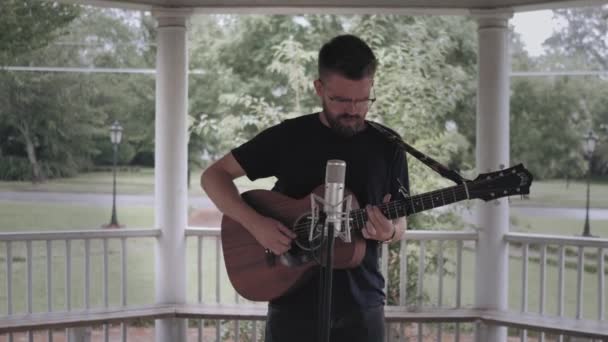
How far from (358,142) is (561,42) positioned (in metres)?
8.10

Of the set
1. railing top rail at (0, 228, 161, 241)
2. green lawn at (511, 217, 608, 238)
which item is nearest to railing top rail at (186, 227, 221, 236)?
railing top rail at (0, 228, 161, 241)

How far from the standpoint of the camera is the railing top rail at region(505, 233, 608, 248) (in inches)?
189

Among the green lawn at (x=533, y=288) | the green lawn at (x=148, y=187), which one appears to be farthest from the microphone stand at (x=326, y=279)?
the green lawn at (x=533, y=288)

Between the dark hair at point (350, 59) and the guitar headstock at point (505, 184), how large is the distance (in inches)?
18.4

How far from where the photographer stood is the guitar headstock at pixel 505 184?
215 cm

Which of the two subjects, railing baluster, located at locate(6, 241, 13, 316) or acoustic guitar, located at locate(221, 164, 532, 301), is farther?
railing baluster, located at locate(6, 241, 13, 316)

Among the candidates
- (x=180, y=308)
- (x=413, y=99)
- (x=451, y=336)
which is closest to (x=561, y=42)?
(x=413, y=99)

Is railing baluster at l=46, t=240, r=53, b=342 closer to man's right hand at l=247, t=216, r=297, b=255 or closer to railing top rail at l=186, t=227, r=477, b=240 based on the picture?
railing top rail at l=186, t=227, r=477, b=240

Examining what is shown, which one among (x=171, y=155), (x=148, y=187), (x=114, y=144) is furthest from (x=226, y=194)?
(x=148, y=187)

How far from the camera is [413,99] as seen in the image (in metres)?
7.71

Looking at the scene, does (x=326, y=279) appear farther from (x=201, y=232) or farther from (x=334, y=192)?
(x=201, y=232)

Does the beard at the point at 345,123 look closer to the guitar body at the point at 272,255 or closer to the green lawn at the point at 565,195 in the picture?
the guitar body at the point at 272,255

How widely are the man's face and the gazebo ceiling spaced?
9.63 ft

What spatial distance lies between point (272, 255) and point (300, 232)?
0.54 ft
